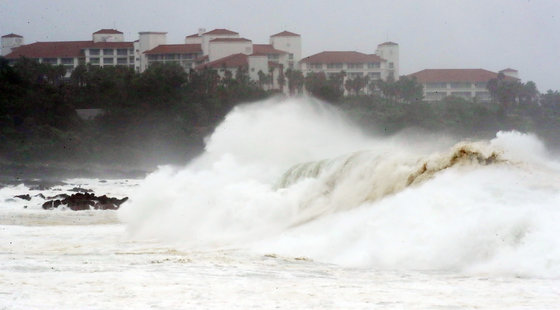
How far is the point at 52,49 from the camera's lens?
128500 millimetres

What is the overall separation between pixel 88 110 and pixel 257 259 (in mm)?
70936

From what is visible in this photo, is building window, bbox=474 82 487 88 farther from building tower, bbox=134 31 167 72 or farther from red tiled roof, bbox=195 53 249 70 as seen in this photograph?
building tower, bbox=134 31 167 72

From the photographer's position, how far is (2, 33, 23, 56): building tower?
477 feet

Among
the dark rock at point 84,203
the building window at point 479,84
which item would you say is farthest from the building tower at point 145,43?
the dark rock at point 84,203

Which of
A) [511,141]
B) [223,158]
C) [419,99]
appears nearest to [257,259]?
[511,141]

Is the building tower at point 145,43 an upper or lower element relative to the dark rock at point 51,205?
upper

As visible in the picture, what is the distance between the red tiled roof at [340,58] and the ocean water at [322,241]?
3935 inches

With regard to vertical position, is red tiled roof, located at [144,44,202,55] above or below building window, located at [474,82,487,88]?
above

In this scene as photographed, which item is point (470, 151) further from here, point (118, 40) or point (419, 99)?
point (118, 40)

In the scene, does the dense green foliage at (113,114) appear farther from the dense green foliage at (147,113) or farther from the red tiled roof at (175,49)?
the red tiled roof at (175,49)

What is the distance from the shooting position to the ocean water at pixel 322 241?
11.7 metres

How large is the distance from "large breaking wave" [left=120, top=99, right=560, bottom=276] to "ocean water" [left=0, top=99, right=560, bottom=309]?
0.04 metres

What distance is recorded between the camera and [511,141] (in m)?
20.9

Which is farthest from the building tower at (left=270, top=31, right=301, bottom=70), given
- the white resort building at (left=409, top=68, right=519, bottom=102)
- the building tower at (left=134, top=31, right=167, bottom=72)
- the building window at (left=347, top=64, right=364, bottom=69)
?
the white resort building at (left=409, top=68, right=519, bottom=102)
